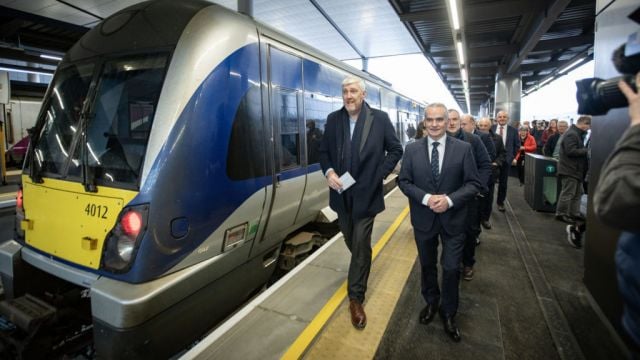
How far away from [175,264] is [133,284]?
272 millimetres

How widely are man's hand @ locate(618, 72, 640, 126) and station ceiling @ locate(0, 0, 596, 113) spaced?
6.29 m

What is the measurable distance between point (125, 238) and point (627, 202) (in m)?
2.52

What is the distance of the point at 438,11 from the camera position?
760 centimetres

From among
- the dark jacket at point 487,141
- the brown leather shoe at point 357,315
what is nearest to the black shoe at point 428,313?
the brown leather shoe at point 357,315

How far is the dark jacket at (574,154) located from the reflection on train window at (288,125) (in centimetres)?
438

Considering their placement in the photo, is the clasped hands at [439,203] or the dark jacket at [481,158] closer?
the clasped hands at [439,203]

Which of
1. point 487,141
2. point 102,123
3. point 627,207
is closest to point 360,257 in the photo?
point 627,207

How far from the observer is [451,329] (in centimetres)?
245

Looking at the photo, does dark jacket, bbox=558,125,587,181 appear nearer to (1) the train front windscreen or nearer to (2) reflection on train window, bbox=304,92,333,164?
(2) reflection on train window, bbox=304,92,333,164

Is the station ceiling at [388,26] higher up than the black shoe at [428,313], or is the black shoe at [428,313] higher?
the station ceiling at [388,26]

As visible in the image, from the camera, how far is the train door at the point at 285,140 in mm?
3232

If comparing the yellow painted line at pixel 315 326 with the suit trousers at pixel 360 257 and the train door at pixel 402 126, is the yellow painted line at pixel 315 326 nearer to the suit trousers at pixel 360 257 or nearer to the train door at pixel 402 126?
the suit trousers at pixel 360 257

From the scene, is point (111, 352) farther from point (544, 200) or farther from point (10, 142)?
point (10, 142)

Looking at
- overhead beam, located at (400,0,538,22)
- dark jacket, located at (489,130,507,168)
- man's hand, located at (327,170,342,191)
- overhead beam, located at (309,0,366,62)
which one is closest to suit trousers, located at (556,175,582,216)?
dark jacket, located at (489,130,507,168)
